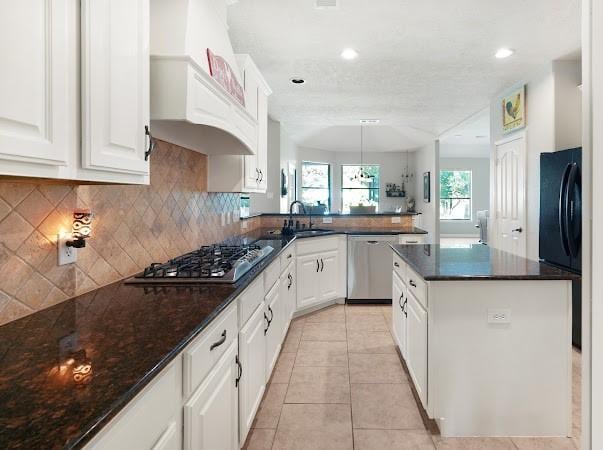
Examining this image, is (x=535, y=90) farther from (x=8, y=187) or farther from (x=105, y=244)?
(x=8, y=187)

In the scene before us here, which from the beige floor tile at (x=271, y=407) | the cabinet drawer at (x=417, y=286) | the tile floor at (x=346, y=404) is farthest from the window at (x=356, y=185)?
the beige floor tile at (x=271, y=407)

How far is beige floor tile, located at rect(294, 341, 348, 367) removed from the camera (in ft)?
9.89

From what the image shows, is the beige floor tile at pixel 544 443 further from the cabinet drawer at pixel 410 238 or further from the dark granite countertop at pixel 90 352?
the cabinet drawer at pixel 410 238

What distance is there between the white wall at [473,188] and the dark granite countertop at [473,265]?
9.53 metres

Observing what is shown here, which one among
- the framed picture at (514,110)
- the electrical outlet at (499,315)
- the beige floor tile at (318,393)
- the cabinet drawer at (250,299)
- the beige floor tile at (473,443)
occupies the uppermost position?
the framed picture at (514,110)

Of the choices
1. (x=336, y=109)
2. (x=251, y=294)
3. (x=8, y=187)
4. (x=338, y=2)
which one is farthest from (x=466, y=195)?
(x=8, y=187)

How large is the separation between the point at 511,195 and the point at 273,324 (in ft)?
11.7

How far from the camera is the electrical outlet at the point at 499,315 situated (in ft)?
6.57

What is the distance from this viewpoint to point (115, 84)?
124 cm

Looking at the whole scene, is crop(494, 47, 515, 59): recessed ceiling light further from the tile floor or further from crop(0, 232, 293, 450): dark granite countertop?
crop(0, 232, 293, 450): dark granite countertop

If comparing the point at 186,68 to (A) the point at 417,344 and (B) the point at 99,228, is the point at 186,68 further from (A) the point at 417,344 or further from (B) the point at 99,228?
(A) the point at 417,344

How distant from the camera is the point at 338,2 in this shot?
2.66m

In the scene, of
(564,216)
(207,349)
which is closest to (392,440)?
(207,349)

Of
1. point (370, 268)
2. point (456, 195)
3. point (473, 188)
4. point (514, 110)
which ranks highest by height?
point (514, 110)
